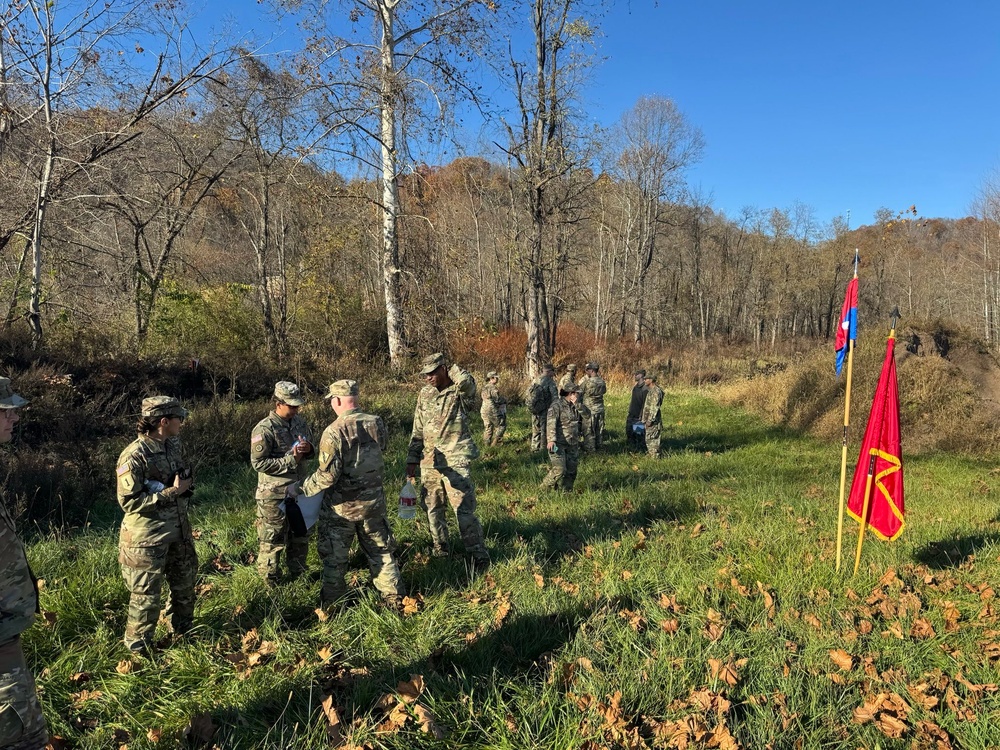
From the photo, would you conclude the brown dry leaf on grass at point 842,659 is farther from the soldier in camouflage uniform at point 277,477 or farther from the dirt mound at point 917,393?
the dirt mound at point 917,393

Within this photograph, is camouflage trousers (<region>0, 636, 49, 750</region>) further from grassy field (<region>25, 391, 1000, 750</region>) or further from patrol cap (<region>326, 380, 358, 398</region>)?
patrol cap (<region>326, 380, 358, 398</region>)

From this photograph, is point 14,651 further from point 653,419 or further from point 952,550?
point 653,419

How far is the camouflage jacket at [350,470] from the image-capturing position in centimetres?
438

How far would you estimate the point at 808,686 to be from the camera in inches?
135

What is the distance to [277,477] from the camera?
4.92m

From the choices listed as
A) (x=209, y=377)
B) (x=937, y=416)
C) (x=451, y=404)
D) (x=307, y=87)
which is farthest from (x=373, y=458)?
(x=937, y=416)

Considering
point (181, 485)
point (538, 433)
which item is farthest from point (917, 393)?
point (181, 485)

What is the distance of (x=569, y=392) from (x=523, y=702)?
5.70m

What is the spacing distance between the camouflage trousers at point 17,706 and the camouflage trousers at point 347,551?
215 cm

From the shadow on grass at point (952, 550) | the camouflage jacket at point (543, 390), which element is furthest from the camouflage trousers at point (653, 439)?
the shadow on grass at point (952, 550)

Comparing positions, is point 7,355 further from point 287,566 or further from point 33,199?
point 287,566

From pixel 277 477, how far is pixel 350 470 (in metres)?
0.94

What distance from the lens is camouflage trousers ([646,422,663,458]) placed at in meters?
10.8

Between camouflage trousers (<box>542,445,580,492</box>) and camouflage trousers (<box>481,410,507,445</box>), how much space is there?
318 centimetres
